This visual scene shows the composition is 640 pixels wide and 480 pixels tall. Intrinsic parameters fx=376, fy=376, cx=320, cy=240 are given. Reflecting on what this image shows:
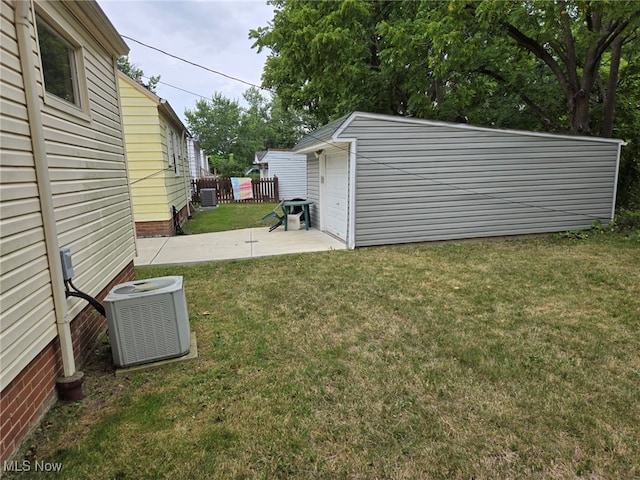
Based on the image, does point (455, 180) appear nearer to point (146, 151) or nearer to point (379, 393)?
point (379, 393)

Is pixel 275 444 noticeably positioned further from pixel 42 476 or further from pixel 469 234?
pixel 469 234

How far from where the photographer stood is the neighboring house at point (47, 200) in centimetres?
218

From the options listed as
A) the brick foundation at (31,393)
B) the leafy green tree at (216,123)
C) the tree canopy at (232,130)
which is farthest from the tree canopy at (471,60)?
the leafy green tree at (216,123)

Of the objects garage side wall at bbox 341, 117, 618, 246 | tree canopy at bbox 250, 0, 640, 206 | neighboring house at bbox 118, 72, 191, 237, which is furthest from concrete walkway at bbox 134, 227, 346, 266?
tree canopy at bbox 250, 0, 640, 206

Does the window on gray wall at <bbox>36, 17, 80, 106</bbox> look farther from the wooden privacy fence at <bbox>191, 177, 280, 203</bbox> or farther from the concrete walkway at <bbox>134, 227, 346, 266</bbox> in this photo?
the wooden privacy fence at <bbox>191, 177, 280, 203</bbox>

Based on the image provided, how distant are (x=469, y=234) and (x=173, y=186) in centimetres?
779

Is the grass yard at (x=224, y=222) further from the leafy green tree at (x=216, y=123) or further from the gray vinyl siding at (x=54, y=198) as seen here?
the leafy green tree at (x=216, y=123)

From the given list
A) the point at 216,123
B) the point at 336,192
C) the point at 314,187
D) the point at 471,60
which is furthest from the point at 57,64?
the point at 216,123

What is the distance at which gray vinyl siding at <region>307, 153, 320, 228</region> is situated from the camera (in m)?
10.1

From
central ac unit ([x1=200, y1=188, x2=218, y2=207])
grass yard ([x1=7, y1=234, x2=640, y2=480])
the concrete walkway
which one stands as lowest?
grass yard ([x1=7, y1=234, x2=640, y2=480])

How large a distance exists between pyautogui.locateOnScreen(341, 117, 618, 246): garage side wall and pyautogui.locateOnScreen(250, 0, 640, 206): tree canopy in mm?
1986

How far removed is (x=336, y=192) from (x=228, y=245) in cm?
263

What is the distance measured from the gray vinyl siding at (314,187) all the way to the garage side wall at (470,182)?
109 inches

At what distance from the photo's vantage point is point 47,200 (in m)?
2.59
